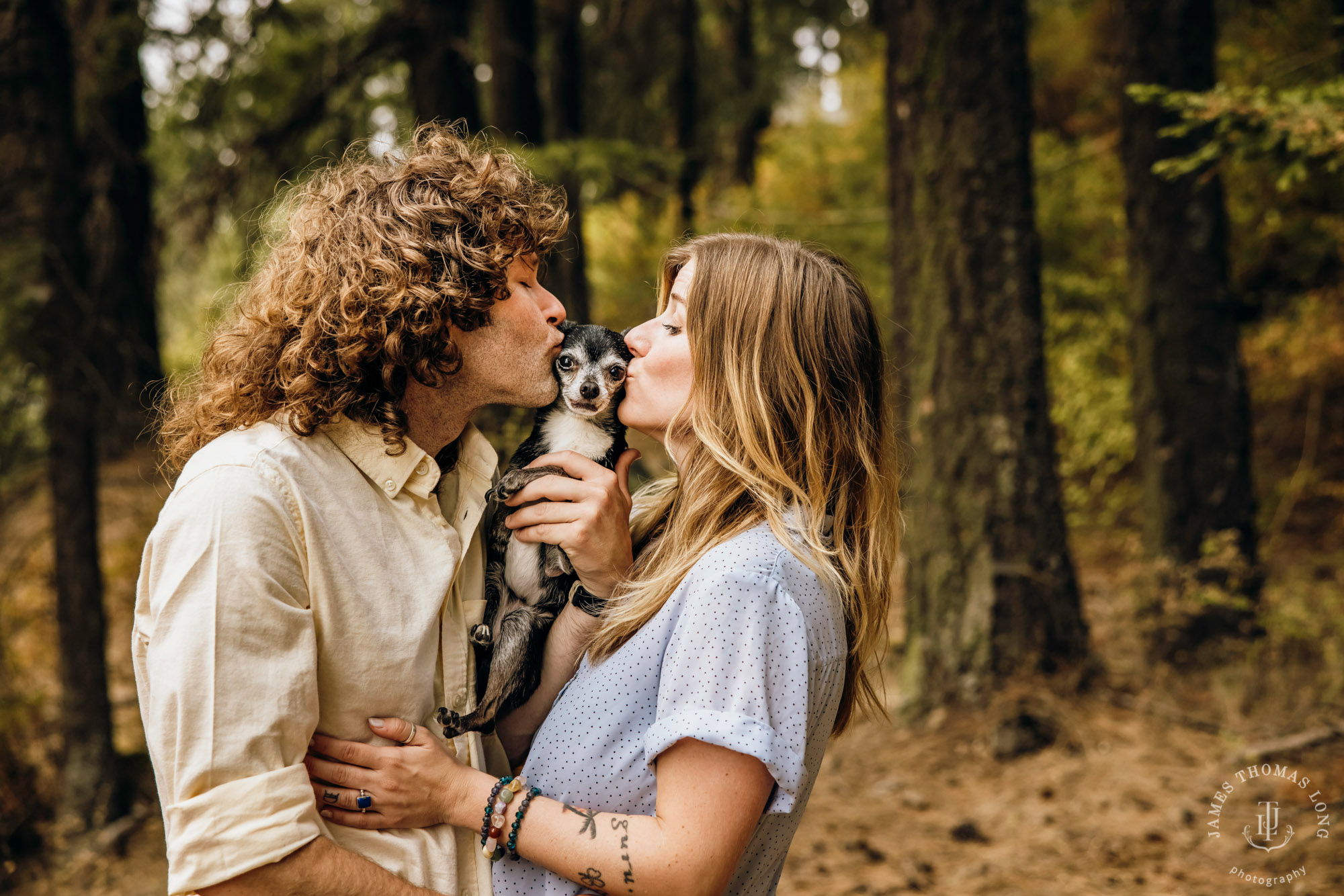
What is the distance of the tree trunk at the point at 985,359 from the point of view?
16.1 ft

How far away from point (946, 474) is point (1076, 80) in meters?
7.84

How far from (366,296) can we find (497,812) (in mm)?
1041

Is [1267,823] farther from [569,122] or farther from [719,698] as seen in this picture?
[569,122]

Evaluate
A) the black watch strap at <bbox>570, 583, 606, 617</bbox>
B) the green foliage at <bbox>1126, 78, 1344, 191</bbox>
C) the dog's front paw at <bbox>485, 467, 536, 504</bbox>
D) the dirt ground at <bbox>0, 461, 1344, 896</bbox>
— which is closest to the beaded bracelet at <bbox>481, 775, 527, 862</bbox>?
the black watch strap at <bbox>570, 583, 606, 617</bbox>

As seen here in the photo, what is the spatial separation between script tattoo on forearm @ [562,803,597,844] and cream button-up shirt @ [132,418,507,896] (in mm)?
319

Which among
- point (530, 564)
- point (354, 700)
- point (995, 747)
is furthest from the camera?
point (995, 747)

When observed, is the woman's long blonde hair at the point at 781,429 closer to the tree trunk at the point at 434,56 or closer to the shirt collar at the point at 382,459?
the shirt collar at the point at 382,459

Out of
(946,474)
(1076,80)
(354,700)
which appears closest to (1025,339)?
(946,474)

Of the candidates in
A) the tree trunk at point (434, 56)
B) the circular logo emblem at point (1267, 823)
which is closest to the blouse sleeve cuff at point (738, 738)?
the circular logo emblem at point (1267, 823)

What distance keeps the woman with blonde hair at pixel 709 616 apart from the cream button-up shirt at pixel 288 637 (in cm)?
12

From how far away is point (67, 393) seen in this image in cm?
448

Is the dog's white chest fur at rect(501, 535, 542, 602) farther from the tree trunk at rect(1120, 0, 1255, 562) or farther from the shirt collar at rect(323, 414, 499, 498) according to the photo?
the tree trunk at rect(1120, 0, 1255, 562)

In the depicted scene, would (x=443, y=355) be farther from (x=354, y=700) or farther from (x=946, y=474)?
(x=946, y=474)

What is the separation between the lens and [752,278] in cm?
198
